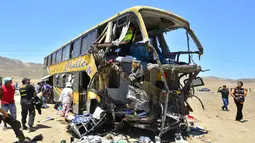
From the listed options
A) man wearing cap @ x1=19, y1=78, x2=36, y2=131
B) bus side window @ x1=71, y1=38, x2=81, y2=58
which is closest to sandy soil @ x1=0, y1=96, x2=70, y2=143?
man wearing cap @ x1=19, y1=78, x2=36, y2=131

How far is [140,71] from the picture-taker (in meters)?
7.35

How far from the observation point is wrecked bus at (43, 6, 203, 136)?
7395mm

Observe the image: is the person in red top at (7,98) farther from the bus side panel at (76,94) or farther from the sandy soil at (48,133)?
the bus side panel at (76,94)

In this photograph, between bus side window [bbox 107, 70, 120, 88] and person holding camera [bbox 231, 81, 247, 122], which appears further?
person holding camera [bbox 231, 81, 247, 122]

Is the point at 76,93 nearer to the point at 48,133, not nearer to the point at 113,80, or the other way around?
the point at 113,80

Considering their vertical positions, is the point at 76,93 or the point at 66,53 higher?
the point at 66,53

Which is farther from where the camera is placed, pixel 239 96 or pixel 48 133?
pixel 239 96

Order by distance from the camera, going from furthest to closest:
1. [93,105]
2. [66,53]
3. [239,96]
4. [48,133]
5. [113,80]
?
[66,53] < [239,96] < [93,105] < [113,80] < [48,133]

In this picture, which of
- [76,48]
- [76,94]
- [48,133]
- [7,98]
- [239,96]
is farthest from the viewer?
[76,48]

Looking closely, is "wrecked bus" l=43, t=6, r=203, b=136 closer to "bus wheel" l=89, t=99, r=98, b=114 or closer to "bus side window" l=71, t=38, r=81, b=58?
"bus wheel" l=89, t=99, r=98, b=114

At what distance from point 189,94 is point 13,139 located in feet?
18.8

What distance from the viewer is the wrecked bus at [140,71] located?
7.39m

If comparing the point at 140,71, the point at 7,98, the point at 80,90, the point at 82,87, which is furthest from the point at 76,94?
the point at 140,71

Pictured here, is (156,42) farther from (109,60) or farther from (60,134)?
(60,134)
